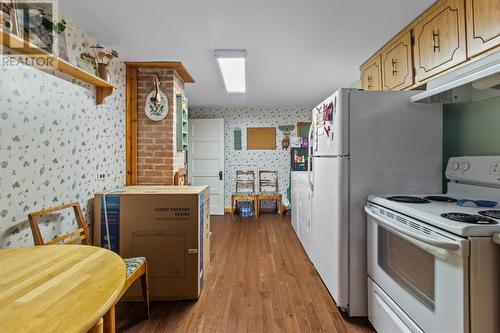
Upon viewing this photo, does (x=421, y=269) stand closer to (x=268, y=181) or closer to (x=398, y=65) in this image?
(x=398, y=65)

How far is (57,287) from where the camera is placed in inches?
35.5

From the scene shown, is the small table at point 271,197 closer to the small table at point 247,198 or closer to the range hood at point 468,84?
the small table at point 247,198

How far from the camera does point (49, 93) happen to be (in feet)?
5.68

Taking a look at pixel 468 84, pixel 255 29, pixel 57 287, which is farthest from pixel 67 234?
pixel 468 84

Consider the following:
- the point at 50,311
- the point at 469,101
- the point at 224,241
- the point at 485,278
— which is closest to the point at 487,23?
the point at 469,101

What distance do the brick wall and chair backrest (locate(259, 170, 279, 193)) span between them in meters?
2.81

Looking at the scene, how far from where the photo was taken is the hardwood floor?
70.2 inches

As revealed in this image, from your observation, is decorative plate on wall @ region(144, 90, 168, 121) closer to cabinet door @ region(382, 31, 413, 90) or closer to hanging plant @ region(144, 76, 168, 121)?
hanging plant @ region(144, 76, 168, 121)

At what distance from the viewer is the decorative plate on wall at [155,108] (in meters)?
2.90

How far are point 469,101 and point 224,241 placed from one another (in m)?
3.06

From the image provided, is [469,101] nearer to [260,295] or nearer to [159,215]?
[260,295]

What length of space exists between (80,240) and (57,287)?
1.30m

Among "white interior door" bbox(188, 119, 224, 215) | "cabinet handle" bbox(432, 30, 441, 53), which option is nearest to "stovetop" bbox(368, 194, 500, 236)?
"cabinet handle" bbox(432, 30, 441, 53)

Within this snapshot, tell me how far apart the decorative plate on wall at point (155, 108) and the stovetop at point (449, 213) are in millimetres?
2352
